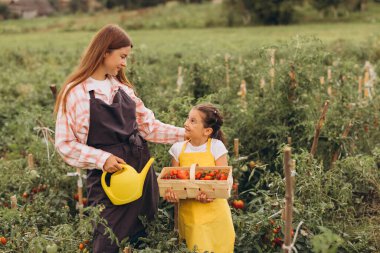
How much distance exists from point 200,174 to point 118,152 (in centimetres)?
48

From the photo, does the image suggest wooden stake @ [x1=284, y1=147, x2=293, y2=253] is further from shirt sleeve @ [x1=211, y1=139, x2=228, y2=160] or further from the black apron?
the black apron

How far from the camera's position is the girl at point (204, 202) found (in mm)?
2963

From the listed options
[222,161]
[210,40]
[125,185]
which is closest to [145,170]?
[125,185]

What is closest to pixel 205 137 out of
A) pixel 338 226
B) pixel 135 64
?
pixel 338 226

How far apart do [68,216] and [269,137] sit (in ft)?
5.79

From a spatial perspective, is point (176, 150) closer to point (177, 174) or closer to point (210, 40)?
point (177, 174)

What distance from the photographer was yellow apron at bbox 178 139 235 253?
2.96 meters

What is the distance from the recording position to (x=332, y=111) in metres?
4.61

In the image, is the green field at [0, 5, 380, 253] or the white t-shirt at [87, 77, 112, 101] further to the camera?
the green field at [0, 5, 380, 253]

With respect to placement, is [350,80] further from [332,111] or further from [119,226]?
[119,226]

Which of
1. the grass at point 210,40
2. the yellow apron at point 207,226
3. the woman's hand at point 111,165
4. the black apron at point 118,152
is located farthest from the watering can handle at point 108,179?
the grass at point 210,40

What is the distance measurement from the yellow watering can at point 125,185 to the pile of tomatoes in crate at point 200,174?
14 cm

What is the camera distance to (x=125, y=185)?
2.88 meters

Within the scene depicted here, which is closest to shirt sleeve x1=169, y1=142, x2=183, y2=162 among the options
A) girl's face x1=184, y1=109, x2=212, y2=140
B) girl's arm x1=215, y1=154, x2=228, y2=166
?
girl's face x1=184, y1=109, x2=212, y2=140
